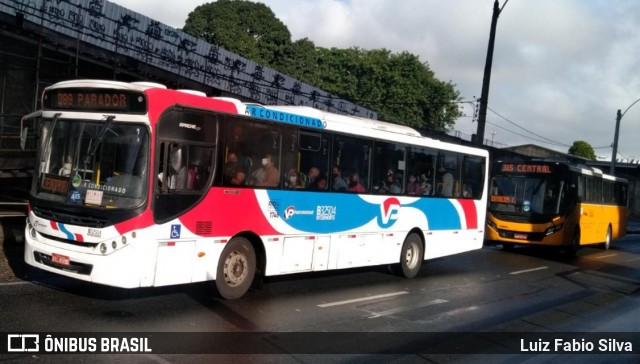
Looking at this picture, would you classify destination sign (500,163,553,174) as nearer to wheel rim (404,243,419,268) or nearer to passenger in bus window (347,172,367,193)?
wheel rim (404,243,419,268)

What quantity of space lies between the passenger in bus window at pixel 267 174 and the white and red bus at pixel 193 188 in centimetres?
2

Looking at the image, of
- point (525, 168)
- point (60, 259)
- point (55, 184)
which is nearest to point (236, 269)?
point (60, 259)

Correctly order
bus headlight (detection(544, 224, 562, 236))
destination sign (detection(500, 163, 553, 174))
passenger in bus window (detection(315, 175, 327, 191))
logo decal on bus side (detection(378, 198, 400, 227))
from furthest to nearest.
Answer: destination sign (detection(500, 163, 553, 174)) < bus headlight (detection(544, 224, 562, 236)) < logo decal on bus side (detection(378, 198, 400, 227)) < passenger in bus window (detection(315, 175, 327, 191))

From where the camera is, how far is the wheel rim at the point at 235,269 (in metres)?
8.87

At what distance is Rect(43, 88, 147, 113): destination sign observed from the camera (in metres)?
7.74

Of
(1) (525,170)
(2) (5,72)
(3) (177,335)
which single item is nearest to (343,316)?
(3) (177,335)

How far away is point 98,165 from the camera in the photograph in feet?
25.2

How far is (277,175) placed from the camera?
9672 mm

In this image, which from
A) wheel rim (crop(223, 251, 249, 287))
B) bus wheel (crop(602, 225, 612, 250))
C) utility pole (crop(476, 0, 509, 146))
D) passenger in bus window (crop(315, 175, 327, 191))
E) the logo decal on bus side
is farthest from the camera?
bus wheel (crop(602, 225, 612, 250))

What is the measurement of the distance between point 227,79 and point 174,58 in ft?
12.3

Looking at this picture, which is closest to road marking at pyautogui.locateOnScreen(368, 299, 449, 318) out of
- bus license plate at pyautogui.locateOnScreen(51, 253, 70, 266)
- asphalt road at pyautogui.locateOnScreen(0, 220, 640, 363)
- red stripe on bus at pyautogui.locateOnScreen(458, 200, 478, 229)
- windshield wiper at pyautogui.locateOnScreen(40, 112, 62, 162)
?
asphalt road at pyautogui.locateOnScreen(0, 220, 640, 363)

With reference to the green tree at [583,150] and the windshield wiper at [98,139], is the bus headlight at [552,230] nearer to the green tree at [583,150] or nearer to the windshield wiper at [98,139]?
the windshield wiper at [98,139]

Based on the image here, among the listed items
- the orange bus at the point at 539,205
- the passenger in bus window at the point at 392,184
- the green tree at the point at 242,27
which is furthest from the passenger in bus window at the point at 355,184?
the green tree at the point at 242,27

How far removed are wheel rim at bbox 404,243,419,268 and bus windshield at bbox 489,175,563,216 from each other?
791 centimetres
